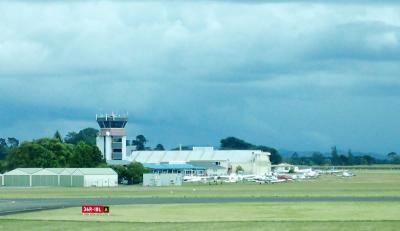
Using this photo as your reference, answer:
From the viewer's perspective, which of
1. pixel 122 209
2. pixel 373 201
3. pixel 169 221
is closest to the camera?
pixel 169 221

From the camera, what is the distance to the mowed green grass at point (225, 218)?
195ft

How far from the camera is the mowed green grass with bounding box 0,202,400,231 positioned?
59500mm

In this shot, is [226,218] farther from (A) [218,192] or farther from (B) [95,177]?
(B) [95,177]

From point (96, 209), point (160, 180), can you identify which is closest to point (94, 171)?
point (160, 180)

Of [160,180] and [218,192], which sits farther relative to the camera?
[160,180]

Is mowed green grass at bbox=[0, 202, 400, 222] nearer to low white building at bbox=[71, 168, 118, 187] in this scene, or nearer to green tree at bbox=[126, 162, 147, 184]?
low white building at bbox=[71, 168, 118, 187]

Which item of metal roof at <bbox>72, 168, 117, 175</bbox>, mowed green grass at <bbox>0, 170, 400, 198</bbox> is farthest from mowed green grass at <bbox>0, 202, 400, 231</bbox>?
metal roof at <bbox>72, 168, 117, 175</bbox>

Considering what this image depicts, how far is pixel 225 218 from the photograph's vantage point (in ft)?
217

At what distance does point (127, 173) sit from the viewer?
180m

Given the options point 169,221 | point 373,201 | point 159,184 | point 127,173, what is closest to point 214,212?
point 169,221

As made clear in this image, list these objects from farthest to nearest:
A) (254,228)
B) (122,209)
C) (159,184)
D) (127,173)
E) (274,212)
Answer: (127,173) → (159,184) → (122,209) → (274,212) → (254,228)

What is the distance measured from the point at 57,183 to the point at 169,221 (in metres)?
103

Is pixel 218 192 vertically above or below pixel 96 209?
above

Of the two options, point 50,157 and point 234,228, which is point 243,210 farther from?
point 50,157
